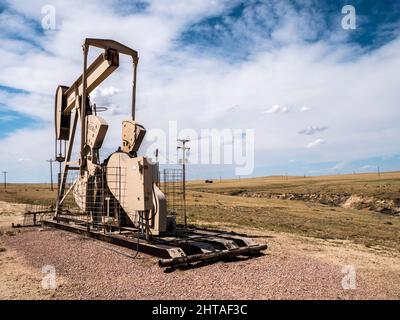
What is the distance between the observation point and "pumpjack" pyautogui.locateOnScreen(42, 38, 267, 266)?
813 centimetres

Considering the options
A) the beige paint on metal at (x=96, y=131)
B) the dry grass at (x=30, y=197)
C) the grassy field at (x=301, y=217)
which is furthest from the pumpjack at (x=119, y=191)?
the dry grass at (x=30, y=197)

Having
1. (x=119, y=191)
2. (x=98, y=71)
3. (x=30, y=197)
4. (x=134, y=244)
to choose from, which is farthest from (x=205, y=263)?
(x=30, y=197)

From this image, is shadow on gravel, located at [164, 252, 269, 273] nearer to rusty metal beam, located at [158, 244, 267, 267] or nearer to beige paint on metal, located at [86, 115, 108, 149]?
rusty metal beam, located at [158, 244, 267, 267]

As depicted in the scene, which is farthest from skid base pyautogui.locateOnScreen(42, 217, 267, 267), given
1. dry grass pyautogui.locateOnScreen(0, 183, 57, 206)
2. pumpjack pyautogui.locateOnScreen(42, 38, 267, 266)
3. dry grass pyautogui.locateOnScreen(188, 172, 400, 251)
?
dry grass pyautogui.locateOnScreen(0, 183, 57, 206)

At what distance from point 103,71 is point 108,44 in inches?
32.1

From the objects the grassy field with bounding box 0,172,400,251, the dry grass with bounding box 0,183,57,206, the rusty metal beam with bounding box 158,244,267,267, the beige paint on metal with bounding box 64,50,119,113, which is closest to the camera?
the rusty metal beam with bounding box 158,244,267,267

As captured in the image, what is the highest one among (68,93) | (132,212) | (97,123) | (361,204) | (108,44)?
(108,44)

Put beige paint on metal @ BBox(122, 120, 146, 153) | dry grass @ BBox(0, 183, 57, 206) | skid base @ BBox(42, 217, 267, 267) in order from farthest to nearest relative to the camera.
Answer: dry grass @ BBox(0, 183, 57, 206) < beige paint on metal @ BBox(122, 120, 146, 153) < skid base @ BBox(42, 217, 267, 267)

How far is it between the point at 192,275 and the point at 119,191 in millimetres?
3700

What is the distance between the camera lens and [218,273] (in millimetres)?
6672

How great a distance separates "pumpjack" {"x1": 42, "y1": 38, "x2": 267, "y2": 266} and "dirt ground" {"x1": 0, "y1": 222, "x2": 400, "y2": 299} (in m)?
0.46

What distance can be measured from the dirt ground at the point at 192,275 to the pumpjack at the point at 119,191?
1.50 ft
